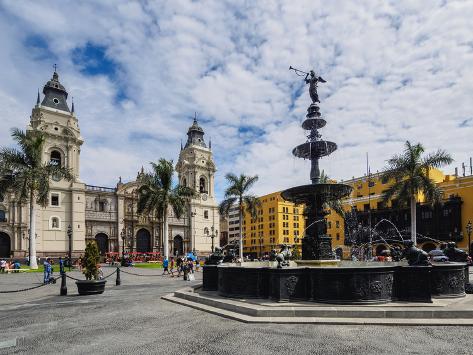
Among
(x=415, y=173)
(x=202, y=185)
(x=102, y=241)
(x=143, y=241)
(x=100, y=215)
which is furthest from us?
(x=202, y=185)

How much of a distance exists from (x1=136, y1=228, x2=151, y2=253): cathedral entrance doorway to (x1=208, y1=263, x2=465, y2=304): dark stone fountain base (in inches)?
1993

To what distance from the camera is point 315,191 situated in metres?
12.9

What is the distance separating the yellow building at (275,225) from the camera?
87.6 metres

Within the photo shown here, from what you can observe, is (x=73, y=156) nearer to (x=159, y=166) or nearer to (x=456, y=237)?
(x=159, y=166)

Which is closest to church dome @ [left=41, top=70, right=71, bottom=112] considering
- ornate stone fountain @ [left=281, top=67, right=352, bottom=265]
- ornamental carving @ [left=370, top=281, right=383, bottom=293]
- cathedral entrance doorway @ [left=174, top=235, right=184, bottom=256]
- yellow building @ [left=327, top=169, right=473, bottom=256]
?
cathedral entrance doorway @ [left=174, top=235, right=184, bottom=256]

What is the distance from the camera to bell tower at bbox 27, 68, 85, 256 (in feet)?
153

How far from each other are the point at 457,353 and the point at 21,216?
50.0 metres

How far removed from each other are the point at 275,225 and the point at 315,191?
7625cm

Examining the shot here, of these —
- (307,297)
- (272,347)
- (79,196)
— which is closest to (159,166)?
(79,196)

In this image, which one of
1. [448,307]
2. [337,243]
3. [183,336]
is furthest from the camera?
[337,243]

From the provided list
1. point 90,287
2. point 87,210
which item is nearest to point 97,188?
point 87,210

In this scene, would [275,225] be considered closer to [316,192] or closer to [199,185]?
[199,185]

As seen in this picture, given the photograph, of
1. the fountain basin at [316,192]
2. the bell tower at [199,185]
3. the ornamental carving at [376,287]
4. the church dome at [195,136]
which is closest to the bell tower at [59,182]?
the bell tower at [199,185]

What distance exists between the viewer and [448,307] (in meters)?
8.36
